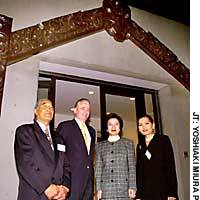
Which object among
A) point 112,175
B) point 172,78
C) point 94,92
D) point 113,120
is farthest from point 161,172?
point 172,78

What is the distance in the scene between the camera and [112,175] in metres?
2.54

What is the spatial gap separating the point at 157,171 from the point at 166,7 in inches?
98.3

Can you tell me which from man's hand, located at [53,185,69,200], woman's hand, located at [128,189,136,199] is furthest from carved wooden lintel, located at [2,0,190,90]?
woman's hand, located at [128,189,136,199]

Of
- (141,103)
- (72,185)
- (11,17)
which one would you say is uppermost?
(11,17)

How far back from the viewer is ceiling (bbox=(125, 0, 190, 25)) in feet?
13.8

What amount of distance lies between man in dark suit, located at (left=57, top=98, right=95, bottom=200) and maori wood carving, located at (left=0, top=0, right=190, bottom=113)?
83 centimetres

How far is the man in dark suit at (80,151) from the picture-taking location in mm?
2484

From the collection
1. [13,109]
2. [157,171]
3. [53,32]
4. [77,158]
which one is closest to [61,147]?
[77,158]

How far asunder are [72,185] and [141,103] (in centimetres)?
Answer: 197

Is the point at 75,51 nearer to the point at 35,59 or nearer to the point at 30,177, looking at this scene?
the point at 35,59

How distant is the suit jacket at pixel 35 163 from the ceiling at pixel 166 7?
2.46 m

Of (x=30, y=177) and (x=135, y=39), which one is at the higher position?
(x=135, y=39)

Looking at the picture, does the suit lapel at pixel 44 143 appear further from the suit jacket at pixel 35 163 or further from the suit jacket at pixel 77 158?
the suit jacket at pixel 77 158

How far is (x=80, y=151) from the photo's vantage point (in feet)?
8.34
